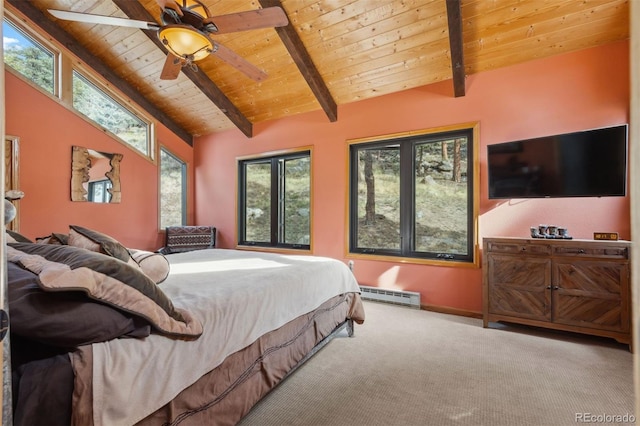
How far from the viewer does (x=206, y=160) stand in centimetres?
584

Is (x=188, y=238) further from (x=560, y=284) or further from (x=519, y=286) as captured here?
(x=560, y=284)

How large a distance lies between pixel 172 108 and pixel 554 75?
213 inches

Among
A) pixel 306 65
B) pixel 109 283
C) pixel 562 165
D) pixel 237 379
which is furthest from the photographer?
pixel 306 65

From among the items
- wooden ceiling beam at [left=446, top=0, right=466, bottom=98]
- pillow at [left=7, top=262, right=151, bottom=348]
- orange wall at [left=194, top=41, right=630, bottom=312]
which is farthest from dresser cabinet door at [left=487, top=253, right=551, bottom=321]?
pillow at [left=7, top=262, right=151, bottom=348]

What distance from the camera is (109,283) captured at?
1182mm

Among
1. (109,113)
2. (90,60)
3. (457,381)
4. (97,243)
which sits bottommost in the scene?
(457,381)

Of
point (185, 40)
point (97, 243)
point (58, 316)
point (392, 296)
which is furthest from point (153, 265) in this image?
point (392, 296)

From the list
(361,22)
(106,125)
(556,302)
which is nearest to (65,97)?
(106,125)

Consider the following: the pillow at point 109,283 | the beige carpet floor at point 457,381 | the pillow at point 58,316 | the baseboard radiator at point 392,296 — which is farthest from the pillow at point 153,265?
the baseboard radiator at point 392,296

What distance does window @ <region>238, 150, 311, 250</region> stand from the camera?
494cm

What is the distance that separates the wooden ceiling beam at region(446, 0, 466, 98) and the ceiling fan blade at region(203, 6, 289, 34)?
161cm

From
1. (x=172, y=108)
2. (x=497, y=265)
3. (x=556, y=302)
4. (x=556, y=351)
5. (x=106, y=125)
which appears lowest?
(x=556, y=351)

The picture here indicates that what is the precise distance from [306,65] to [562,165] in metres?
2.98

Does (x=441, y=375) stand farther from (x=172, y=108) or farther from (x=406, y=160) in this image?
(x=172, y=108)
